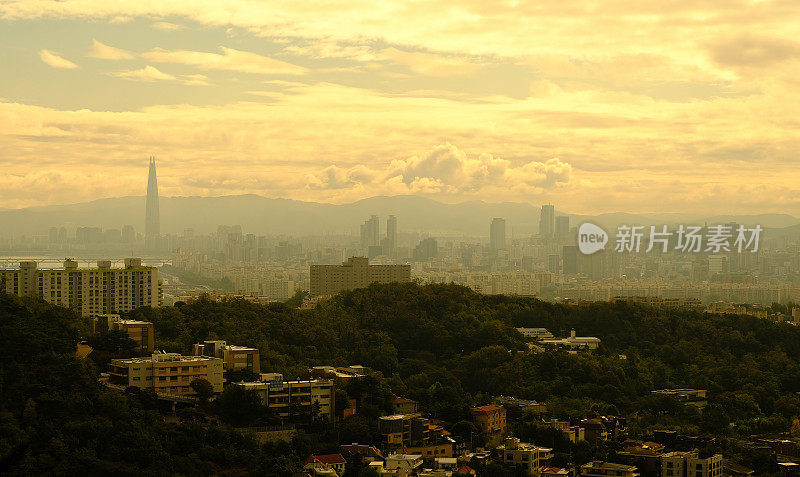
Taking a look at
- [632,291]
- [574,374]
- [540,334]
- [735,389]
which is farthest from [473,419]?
[632,291]

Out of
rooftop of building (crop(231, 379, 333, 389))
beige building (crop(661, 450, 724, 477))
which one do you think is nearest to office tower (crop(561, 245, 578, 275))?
rooftop of building (crop(231, 379, 333, 389))

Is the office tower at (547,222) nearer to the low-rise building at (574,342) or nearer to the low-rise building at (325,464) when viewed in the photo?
the low-rise building at (574,342)

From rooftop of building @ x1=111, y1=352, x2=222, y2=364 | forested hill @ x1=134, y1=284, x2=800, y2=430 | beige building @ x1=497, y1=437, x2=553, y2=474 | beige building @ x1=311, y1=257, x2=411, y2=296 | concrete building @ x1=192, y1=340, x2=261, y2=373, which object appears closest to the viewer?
beige building @ x1=497, y1=437, x2=553, y2=474

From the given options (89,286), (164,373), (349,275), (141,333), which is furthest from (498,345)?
(349,275)

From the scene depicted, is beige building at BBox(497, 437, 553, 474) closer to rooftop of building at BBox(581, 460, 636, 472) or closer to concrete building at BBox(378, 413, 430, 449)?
rooftop of building at BBox(581, 460, 636, 472)

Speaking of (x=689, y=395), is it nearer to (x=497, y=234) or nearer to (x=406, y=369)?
(x=406, y=369)

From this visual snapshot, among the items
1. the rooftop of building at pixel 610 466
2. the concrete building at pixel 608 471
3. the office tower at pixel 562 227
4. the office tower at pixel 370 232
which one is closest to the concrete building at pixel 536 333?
the rooftop of building at pixel 610 466

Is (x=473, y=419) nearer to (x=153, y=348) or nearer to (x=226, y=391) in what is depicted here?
(x=226, y=391)
